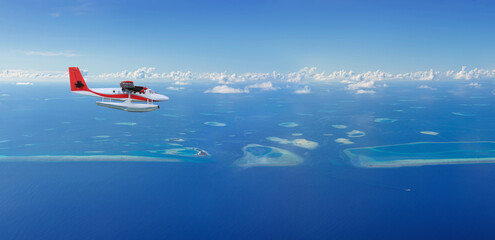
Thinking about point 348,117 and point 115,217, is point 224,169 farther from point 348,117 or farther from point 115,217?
point 348,117

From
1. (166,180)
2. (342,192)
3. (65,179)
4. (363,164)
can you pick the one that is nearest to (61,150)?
(65,179)

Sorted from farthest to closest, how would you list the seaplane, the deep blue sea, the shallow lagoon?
1. the shallow lagoon
2. the deep blue sea
3. the seaplane

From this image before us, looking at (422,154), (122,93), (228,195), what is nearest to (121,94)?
(122,93)

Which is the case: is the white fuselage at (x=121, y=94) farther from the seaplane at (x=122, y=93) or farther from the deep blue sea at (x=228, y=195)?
the deep blue sea at (x=228, y=195)

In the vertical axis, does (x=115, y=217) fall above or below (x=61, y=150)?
below

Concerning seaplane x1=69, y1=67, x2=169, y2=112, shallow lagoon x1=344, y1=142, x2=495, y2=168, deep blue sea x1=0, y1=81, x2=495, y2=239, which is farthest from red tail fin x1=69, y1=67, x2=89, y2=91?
shallow lagoon x1=344, y1=142, x2=495, y2=168

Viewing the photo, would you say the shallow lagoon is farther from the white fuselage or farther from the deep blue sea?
the white fuselage

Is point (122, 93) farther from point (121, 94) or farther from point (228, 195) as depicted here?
point (228, 195)
